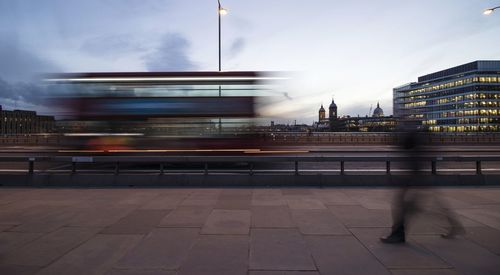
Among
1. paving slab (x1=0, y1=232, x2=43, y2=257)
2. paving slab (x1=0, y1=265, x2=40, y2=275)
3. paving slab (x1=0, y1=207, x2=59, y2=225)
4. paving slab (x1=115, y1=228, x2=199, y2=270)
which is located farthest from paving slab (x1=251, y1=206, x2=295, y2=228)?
paving slab (x1=0, y1=207, x2=59, y2=225)

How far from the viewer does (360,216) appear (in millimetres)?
6770

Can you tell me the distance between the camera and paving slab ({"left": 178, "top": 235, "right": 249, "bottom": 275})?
426cm

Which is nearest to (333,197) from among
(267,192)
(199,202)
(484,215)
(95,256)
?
(267,192)

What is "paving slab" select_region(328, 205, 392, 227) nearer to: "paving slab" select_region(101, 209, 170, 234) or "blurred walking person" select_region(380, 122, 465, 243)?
"blurred walking person" select_region(380, 122, 465, 243)

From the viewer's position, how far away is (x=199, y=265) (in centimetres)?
440

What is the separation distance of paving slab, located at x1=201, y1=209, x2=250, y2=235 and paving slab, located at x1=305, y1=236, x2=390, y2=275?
4.04ft

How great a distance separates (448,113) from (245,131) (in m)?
132

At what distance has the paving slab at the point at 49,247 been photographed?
15.1 feet

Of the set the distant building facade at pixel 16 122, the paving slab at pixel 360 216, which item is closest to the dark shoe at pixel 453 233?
the paving slab at pixel 360 216

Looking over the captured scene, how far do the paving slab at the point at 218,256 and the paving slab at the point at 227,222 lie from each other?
0.32 metres

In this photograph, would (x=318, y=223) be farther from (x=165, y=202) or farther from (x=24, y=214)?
(x=24, y=214)

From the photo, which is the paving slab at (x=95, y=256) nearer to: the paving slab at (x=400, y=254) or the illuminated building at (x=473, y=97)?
the paving slab at (x=400, y=254)

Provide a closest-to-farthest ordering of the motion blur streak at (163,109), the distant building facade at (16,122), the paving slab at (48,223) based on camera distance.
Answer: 1. the paving slab at (48,223)
2. the motion blur streak at (163,109)
3. the distant building facade at (16,122)

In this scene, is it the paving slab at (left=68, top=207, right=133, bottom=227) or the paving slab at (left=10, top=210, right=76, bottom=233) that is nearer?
the paving slab at (left=10, top=210, right=76, bottom=233)
